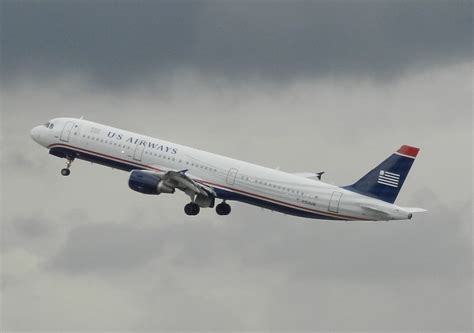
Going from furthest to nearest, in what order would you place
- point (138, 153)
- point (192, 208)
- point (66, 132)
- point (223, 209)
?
point (66, 132) < point (223, 209) < point (192, 208) < point (138, 153)

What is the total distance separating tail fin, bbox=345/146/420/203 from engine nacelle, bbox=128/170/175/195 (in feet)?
63.1

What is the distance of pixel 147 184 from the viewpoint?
126 m

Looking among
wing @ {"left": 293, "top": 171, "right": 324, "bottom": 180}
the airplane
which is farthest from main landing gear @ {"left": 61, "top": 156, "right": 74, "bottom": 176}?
wing @ {"left": 293, "top": 171, "right": 324, "bottom": 180}

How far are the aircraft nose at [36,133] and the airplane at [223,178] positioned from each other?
2678mm

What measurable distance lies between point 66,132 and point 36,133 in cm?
537

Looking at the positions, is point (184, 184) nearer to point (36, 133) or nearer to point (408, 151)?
point (36, 133)

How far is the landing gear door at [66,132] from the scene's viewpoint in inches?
5281

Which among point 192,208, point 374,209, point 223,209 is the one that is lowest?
point 192,208

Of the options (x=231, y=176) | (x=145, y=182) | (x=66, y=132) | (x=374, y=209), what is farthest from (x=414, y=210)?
(x=66, y=132)

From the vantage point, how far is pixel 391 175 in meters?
123

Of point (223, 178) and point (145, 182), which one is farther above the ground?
point (223, 178)

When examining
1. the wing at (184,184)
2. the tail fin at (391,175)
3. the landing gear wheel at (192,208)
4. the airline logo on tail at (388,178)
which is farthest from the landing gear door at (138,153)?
the airline logo on tail at (388,178)

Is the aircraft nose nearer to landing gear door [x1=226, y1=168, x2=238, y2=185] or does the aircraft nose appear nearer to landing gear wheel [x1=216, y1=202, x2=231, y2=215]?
landing gear wheel [x1=216, y1=202, x2=231, y2=215]

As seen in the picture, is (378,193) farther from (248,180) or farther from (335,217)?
(248,180)
